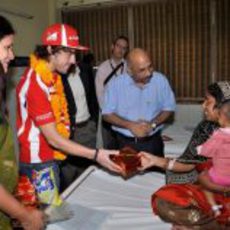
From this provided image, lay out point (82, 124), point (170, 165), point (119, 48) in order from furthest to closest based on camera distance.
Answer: point (119, 48) → point (82, 124) → point (170, 165)

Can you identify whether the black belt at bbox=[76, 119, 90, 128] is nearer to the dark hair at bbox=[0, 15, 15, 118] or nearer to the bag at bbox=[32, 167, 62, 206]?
the bag at bbox=[32, 167, 62, 206]

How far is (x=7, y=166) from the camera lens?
5.76 feet

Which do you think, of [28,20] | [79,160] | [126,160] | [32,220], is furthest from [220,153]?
[28,20]

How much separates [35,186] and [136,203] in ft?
2.23

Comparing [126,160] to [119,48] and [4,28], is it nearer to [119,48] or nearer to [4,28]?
[4,28]

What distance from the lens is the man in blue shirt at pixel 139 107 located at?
3.34 m

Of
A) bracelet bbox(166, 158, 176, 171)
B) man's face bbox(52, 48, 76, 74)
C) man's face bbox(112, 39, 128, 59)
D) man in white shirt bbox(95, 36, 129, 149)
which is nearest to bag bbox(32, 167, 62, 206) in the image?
man's face bbox(52, 48, 76, 74)

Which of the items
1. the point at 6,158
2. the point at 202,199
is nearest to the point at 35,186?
the point at 6,158

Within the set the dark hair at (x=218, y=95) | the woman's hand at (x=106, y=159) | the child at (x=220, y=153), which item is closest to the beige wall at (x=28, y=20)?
the woman's hand at (x=106, y=159)

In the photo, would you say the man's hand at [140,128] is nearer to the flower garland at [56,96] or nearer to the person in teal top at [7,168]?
the flower garland at [56,96]

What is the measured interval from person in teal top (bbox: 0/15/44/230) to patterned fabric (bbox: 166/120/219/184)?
118 centimetres

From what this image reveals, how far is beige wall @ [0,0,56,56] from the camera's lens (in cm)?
493

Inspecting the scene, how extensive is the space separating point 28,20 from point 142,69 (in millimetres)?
2716

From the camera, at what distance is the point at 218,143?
1.94m
